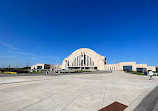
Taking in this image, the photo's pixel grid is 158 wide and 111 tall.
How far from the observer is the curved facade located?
3957 inches

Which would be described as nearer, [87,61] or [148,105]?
[148,105]

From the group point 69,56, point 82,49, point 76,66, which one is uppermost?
point 82,49

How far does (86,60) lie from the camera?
10556 centimetres

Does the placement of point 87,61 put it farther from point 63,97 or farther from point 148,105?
point 148,105

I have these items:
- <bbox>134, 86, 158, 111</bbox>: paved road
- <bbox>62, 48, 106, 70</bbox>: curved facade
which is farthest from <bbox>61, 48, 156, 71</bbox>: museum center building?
<bbox>134, 86, 158, 111</bbox>: paved road

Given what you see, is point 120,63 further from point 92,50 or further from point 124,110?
point 124,110

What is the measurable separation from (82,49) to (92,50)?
13517mm

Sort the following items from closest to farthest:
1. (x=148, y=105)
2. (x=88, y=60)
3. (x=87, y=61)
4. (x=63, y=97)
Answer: (x=148, y=105), (x=63, y=97), (x=88, y=60), (x=87, y=61)

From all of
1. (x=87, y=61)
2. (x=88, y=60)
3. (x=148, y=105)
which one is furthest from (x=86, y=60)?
(x=148, y=105)

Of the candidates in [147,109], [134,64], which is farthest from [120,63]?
[147,109]

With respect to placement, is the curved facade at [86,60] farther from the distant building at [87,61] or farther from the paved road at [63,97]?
the paved road at [63,97]

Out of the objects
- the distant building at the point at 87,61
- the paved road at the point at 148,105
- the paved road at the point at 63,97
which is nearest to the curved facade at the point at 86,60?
the distant building at the point at 87,61

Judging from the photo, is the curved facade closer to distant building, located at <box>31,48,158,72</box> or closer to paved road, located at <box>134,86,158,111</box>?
distant building, located at <box>31,48,158,72</box>

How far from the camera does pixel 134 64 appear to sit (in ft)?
255
